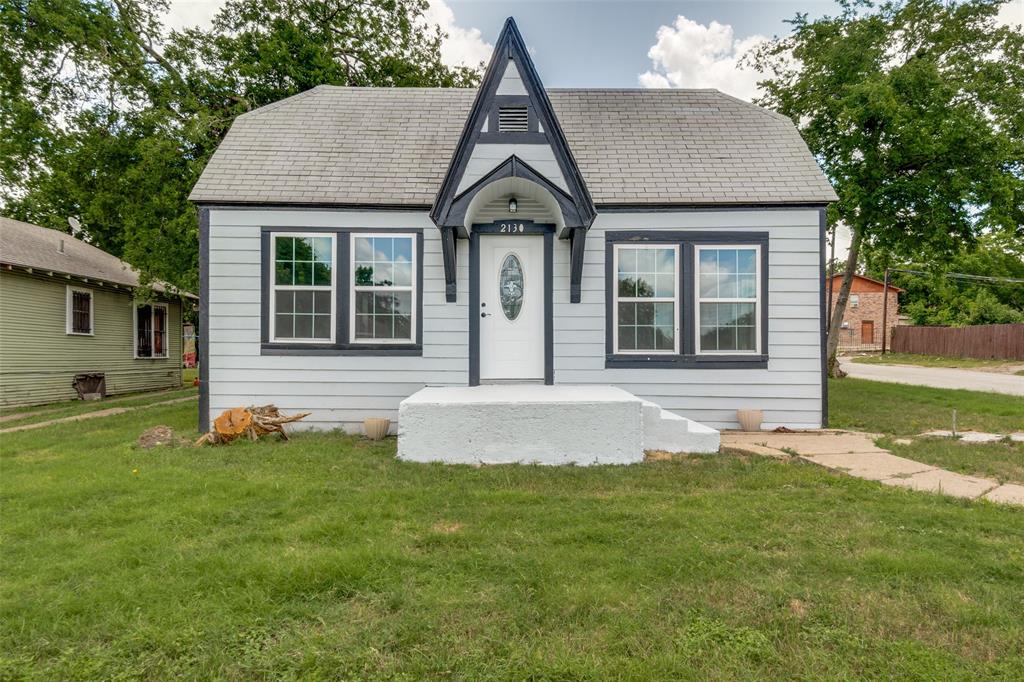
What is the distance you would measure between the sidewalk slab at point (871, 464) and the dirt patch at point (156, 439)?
7477 millimetres

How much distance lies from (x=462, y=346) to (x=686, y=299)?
10.8 feet

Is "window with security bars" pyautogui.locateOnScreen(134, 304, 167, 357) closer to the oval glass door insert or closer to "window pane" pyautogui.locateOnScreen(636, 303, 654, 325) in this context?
the oval glass door insert

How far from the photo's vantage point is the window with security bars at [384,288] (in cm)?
746

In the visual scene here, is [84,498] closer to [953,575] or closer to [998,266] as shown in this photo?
[953,575]

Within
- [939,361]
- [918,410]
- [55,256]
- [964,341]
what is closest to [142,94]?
[55,256]

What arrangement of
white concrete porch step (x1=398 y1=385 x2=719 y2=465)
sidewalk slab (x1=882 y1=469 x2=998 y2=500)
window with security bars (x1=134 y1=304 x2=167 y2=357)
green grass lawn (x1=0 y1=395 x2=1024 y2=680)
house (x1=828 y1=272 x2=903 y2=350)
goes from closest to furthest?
green grass lawn (x1=0 y1=395 x2=1024 y2=680), sidewalk slab (x1=882 y1=469 x2=998 y2=500), white concrete porch step (x1=398 y1=385 x2=719 y2=465), window with security bars (x1=134 y1=304 x2=167 y2=357), house (x1=828 y1=272 x2=903 y2=350)

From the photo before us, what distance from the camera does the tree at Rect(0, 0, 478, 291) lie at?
1089 centimetres

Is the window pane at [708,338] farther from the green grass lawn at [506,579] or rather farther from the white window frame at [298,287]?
the white window frame at [298,287]

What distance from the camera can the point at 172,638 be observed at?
2.28 m

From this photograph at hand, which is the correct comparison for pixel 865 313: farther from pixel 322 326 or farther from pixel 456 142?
pixel 322 326

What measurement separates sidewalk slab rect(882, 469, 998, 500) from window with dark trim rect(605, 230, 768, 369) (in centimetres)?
281

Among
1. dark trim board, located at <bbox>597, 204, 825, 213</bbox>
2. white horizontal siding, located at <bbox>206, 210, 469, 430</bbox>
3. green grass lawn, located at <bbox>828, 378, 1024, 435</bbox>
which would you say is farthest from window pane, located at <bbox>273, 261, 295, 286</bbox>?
green grass lawn, located at <bbox>828, 378, 1024, 435</bbox>

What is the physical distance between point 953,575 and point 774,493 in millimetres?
1470

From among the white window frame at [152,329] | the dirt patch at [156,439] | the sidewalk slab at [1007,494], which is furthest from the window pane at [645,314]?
the white window frame at [152,329]
